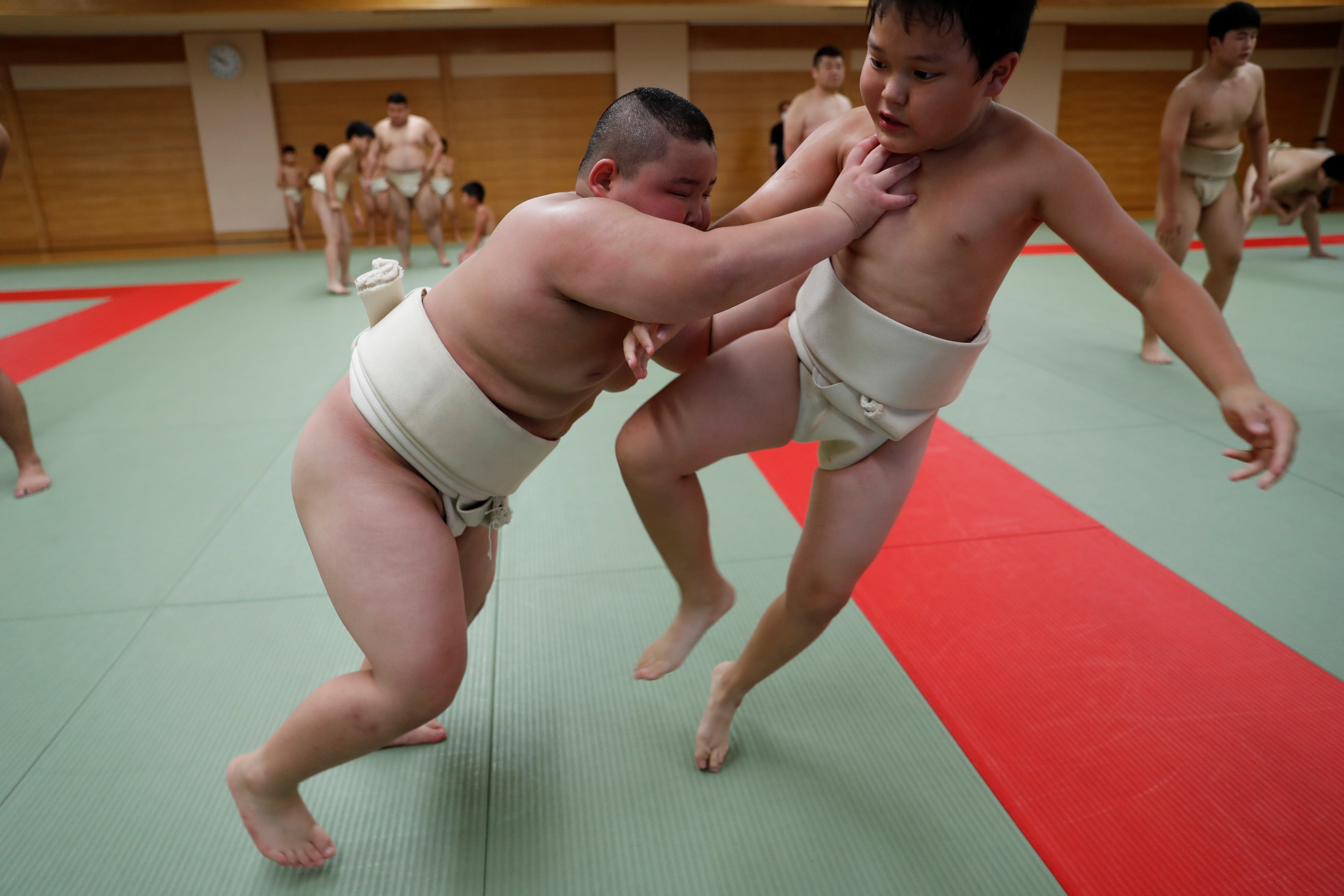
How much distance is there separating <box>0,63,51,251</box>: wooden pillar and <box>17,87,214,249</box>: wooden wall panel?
6 centimetres

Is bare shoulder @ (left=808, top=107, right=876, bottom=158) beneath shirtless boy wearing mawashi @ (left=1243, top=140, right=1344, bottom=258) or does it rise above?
above

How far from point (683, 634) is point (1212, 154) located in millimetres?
3860

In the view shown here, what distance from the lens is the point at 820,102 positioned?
19.5ft

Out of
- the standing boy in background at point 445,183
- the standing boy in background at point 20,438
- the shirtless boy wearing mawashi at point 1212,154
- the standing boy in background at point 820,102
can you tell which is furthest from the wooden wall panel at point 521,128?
the standing boy in background at point 20,438

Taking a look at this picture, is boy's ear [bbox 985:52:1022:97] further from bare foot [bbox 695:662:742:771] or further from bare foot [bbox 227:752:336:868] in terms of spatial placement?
bare foot [bbox 227:752:336:868]

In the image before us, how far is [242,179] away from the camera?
11328 millimetres

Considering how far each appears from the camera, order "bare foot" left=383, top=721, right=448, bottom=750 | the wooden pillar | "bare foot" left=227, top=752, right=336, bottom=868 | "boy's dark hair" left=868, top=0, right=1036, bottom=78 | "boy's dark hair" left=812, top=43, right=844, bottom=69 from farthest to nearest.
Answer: the wooden pillar → "boy's dark hair" left=812, top=43, right=844, bottom=69 → "bare foot" left=383, top=721, right=448, bottom=750 → "bare foot" left=227, top=752, right=336, bottom=868 → "boy's dark hair" left=868, top=0, right=1036, bottom=78

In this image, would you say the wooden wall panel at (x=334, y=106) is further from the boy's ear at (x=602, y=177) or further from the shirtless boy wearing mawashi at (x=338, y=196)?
the boy's ear at (x=602, y=177)

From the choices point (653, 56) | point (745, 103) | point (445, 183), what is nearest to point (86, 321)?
point (445, 183)

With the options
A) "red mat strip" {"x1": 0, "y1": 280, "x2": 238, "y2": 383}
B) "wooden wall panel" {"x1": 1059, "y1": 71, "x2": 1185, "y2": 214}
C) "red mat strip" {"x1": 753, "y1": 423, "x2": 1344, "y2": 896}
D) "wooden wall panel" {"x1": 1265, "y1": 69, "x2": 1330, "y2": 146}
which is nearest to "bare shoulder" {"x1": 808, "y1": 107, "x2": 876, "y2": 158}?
"red mat strip" {"x1": 753, "y1": 423, "x2": 1344, "y2": 896}

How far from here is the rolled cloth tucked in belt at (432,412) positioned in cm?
123

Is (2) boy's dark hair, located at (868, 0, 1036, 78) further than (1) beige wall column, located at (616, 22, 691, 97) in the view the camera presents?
No

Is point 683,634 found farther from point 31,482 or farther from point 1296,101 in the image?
point 1296,101

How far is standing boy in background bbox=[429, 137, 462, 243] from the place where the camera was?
28.3 feet
